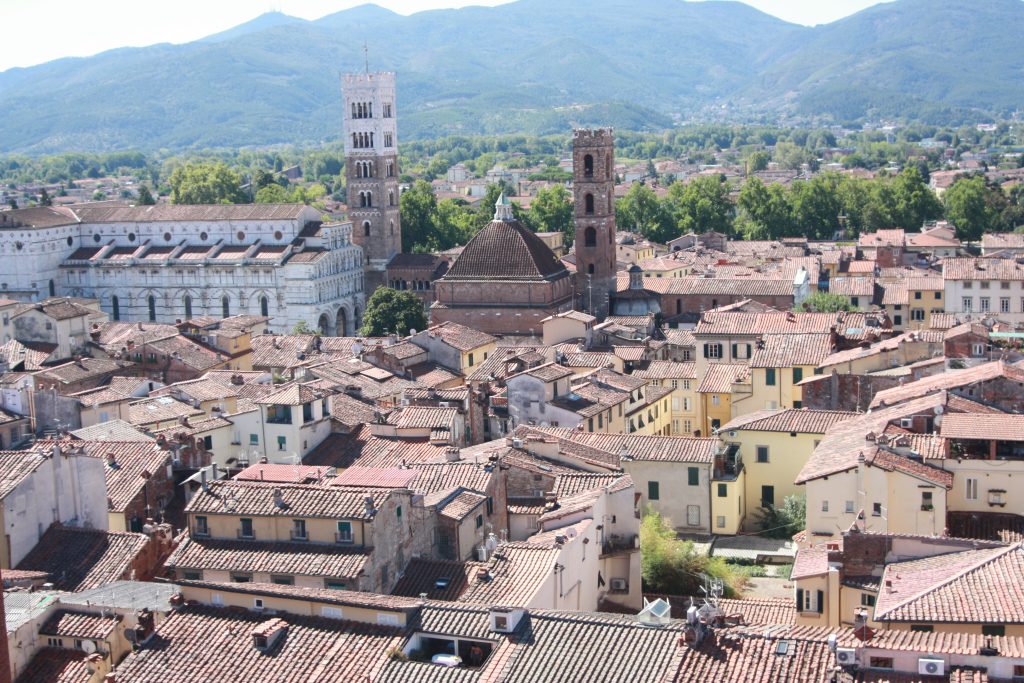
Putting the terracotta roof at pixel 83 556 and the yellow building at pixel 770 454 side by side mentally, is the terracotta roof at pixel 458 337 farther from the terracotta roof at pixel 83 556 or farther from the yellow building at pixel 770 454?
the terracotta roof at pixel 83 556

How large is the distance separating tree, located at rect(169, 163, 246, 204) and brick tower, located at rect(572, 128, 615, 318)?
6490cm

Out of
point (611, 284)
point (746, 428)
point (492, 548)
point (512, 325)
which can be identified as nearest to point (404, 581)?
point (492, 548)

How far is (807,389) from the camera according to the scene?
42750 mm

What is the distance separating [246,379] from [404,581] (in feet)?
77.9

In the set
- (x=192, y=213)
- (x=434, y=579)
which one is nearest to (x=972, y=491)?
(x=434, y=579)

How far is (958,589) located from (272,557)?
11.4 m

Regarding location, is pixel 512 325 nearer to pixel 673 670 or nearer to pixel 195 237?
pixel 195 237

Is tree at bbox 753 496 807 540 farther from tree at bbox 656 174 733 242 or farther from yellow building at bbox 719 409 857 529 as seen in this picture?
tree at bbox 656 174 733 242

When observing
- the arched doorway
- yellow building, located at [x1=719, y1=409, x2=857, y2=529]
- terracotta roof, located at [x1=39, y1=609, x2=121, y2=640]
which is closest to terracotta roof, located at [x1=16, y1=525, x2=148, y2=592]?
terracotta roof, located at [x1=39, y1=609, x2=121, y2=640]

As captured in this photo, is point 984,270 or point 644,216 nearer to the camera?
point 984,270

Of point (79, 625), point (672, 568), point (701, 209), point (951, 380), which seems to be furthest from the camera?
point (701, 209)

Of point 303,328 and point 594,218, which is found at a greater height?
point 594,218

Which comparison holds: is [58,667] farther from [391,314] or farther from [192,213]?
[192,213]

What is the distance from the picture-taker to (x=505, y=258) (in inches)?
2908
